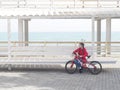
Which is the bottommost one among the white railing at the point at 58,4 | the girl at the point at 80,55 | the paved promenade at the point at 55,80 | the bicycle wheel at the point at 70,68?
the paved promenade at the point at 55,80

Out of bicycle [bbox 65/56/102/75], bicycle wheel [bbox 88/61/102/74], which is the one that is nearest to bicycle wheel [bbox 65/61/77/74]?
bicycle [bbox 65/56/102/75]

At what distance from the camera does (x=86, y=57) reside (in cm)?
1644

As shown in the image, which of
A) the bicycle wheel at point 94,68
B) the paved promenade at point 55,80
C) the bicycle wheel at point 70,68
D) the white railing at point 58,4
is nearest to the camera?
the paved promenade at point 55,80

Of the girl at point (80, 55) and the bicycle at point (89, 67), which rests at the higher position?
the girl at point (80, 55)

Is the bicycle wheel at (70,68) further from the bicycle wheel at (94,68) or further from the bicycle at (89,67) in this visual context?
the bicycle wheel at (94,68)

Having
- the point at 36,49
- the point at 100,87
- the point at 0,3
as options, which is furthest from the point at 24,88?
the point at 0,3

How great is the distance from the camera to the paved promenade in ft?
41.2

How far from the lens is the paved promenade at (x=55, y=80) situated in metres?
12.6

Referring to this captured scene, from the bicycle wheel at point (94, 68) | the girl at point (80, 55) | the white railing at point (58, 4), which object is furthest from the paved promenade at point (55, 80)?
the white railing at point (58, 4)

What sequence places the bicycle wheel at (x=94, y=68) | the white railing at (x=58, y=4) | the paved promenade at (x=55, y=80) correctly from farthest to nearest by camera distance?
the white railing at (x=58, y=4) → the bicycle wheel at (x=94, y=68) → the paved promenade at (x=55, y=80)

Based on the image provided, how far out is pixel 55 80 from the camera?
14148 millimetres

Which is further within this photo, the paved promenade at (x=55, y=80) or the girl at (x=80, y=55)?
the girl at (x=80, y=55)

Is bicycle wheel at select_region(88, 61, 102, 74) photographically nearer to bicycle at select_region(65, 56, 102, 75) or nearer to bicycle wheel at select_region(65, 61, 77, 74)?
bicycle at select_region(65, 56, 102, 75)

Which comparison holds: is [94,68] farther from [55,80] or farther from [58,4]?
[58,4]
